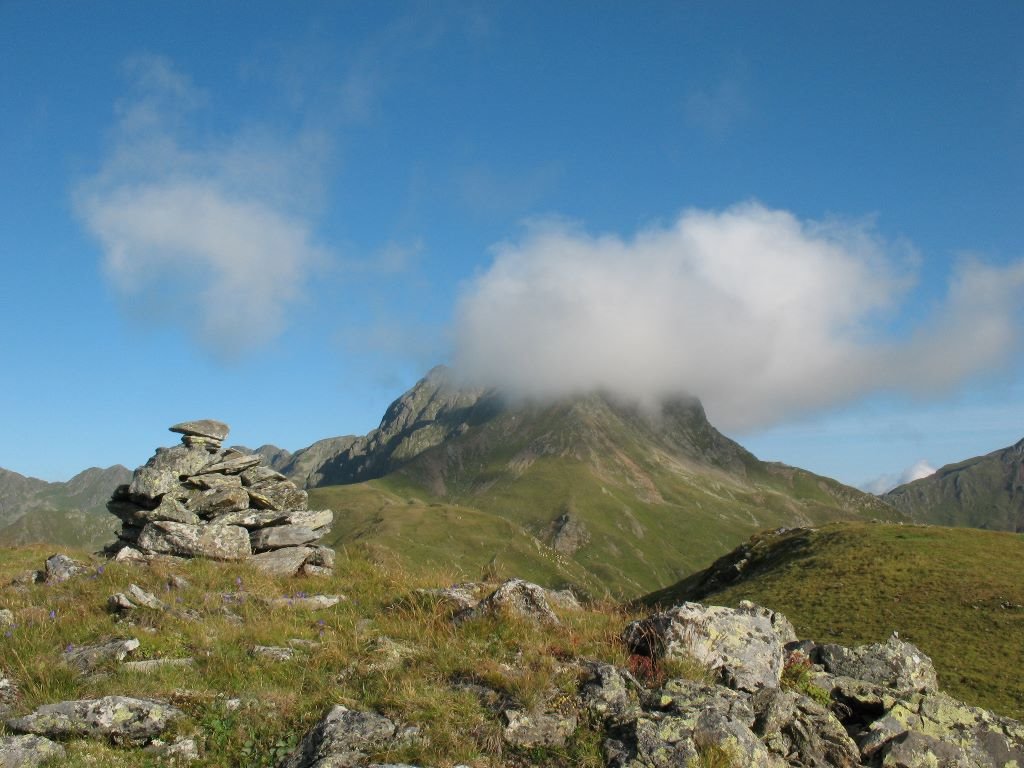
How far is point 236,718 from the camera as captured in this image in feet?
29.4

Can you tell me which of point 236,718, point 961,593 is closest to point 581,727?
point 236,718

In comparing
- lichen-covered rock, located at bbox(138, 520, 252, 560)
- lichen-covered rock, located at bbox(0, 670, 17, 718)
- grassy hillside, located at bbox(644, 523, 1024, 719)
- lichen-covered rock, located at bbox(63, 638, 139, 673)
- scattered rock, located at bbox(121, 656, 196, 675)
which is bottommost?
grassy hillside, located at bbox(644, 523, 1024, 719)

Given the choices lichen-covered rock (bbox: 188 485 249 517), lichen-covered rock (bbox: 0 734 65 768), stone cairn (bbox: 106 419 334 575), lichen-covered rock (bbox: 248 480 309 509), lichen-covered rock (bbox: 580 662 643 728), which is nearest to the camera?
lichen-covered rock (bbox: 0 734 65 768)

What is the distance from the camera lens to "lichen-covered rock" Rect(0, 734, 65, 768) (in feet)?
25.7

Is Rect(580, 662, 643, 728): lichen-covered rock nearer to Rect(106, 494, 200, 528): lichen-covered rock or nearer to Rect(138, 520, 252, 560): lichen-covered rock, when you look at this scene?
Rect(138, 520, 252, 560): lichen-covered rock

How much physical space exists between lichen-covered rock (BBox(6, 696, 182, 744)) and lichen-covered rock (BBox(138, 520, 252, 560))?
12359 mm

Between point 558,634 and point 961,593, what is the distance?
4574cm

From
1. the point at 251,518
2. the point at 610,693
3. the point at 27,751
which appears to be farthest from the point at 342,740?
the point at 251,518

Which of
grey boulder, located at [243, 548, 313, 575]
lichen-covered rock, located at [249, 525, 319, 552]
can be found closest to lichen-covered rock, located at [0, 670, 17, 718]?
grey boulder, located at [243, 548, 313, 575]

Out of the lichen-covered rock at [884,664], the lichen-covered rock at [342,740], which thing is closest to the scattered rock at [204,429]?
the lichen-covered rock at [342,740]

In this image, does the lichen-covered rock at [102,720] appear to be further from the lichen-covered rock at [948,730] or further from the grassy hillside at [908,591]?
the grassy hillside at [908,591]

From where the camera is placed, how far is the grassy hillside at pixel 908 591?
33250 mm

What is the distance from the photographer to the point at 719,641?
11773 millimetres

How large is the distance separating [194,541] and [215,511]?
266cm
